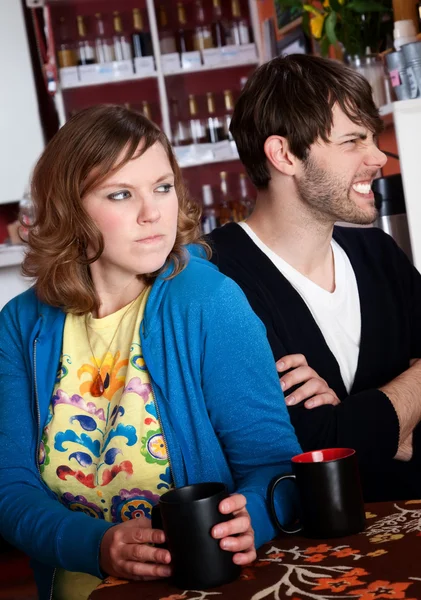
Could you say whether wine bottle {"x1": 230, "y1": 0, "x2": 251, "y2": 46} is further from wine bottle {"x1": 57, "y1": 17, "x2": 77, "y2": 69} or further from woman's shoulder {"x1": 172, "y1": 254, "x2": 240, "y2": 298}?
woman's shoulder {"x1": 172, "y1": 254, "x2": 240, "y2": 298}

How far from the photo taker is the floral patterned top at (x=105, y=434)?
1.15m

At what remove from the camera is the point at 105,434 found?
1182mm

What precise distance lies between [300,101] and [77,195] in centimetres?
65

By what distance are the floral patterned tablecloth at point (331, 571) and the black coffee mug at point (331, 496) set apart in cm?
1

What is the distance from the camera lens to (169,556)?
0.86m

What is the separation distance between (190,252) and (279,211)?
1.34ft

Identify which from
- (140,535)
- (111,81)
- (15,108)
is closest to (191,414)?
(140,535)

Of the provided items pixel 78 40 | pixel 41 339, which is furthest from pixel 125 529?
pixel 78 40

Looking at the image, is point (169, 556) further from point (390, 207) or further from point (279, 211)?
point (390, 207)

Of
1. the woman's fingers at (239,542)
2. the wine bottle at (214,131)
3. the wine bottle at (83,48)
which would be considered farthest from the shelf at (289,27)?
the woman's fingers at (239,542)

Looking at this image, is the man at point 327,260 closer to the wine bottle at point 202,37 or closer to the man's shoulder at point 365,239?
the man's shoulder at point 365,239

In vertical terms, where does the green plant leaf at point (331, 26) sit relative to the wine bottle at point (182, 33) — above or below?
below

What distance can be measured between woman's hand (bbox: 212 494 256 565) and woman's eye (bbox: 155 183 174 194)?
50 centimetres

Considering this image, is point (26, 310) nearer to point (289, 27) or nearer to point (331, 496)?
point (331, 496)
